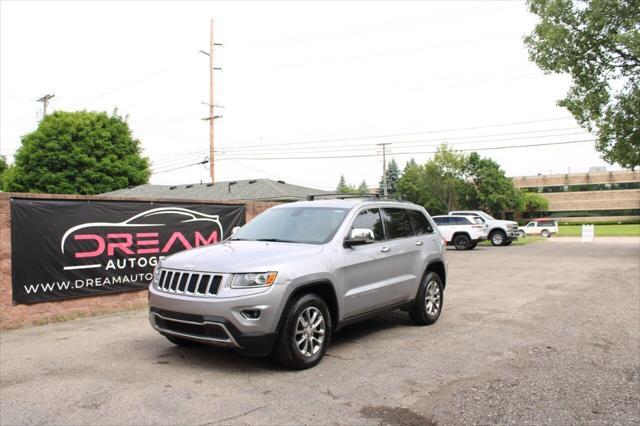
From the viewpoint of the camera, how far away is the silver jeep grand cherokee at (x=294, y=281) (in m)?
4.77

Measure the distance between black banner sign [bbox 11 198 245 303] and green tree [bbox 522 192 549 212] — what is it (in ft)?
285

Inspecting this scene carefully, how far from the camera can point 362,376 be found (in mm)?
4918

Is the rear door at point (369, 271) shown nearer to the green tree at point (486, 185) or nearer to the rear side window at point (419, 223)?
the rear side window at point (419, 223)

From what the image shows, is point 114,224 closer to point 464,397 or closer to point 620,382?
point 464,397

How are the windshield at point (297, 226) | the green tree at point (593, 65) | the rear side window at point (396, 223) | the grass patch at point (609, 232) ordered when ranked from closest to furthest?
the windshield at point (297, 226) < the rear side window at point (396, 223) < the green tree at point (593, 65) < the grass patch at point (609, 232)

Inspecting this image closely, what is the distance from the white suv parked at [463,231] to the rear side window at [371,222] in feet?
65.4

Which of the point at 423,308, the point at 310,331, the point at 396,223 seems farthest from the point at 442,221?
the point at 310,331

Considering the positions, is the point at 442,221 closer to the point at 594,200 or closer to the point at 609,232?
the point at 609,232

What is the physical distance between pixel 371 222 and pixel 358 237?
912 mm

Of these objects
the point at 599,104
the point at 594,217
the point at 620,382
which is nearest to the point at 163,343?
the point at 620,382

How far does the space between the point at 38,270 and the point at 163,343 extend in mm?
2957

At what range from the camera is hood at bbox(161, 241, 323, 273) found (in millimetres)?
4914

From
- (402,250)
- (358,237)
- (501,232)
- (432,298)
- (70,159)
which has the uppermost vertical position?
(70,159)

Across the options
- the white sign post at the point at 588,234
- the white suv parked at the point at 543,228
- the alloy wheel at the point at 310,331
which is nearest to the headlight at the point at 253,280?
the alloy wheel at the point at 310,331
